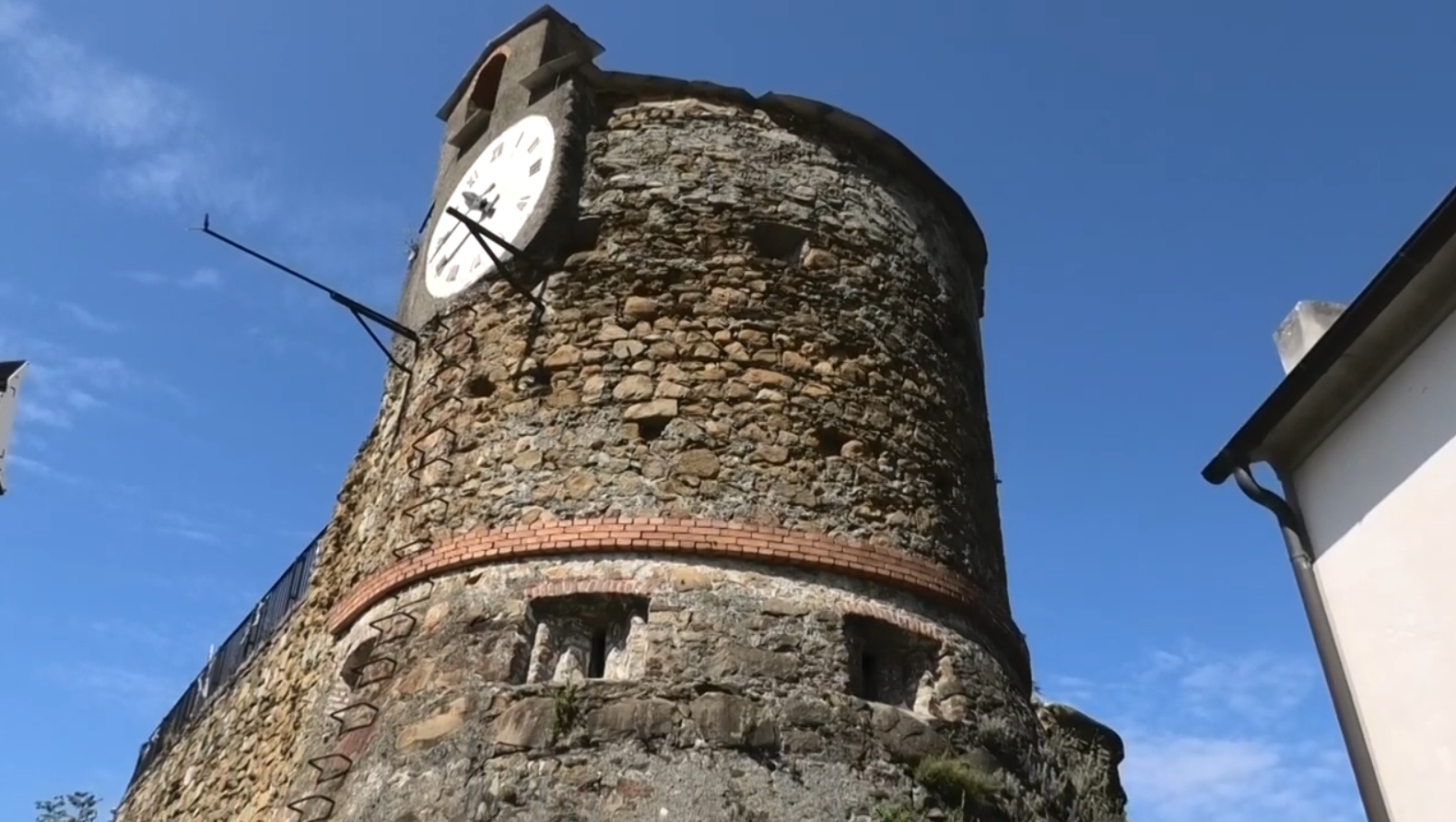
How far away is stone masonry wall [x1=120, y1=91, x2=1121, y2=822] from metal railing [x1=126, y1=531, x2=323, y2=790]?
3576 mm

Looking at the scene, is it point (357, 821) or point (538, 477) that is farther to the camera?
point (538, 477)

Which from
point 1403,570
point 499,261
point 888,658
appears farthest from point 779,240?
point 1403,570

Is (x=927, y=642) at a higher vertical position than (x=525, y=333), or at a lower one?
lower

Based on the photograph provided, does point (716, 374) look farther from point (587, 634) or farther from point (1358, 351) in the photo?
point (1358, 351)

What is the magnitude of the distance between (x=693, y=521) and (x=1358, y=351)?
3.44 m

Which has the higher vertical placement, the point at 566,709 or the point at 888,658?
the point at 888,658

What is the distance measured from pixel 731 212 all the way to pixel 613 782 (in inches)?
160

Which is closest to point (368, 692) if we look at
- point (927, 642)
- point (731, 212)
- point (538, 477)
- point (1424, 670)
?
point (538, 477)

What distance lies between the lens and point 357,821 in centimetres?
665

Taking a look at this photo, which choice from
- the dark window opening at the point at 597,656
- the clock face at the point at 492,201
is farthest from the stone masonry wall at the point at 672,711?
the clock face at the point at 492,201

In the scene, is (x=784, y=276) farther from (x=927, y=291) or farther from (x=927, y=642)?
(x=927, y=642)

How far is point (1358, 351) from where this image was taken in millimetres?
5828

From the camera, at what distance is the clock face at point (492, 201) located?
9102mm

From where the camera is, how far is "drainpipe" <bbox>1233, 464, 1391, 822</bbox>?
5434 mm
